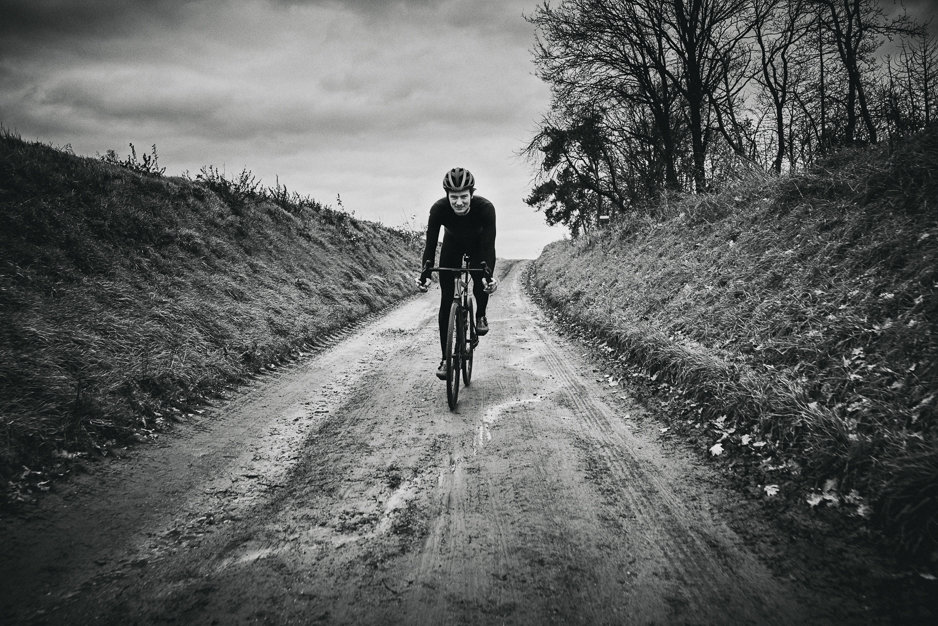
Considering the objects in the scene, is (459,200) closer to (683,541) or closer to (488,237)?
(488,237)

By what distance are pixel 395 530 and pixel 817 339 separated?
4.05m

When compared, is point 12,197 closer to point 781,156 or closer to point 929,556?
point 929,556

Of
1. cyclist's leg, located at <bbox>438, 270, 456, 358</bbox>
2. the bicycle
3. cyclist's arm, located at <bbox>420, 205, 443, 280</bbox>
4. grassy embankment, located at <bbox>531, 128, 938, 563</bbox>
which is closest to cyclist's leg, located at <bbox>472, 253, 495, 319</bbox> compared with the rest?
the bicycle

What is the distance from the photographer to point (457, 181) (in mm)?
4555

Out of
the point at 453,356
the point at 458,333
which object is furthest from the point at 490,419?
the point at 458,333

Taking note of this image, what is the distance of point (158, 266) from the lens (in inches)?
273

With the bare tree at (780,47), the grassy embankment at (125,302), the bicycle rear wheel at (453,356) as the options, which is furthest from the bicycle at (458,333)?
the bare tree at (780,47)

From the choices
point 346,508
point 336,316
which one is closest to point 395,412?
point 346,508

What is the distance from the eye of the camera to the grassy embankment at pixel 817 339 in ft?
8.13

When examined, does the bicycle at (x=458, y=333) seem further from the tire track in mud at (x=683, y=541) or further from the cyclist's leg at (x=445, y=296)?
the tire track in mud at (x=683, y=541)

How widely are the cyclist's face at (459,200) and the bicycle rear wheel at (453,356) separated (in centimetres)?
112

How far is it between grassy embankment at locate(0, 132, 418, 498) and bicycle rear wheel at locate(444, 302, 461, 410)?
2.80 m

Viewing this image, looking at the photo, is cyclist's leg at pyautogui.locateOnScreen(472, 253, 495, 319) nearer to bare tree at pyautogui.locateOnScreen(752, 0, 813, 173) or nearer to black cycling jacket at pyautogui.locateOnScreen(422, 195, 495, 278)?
black cycling jacket at pyautogui.locateOnScreen(422, 195, 495, 278)

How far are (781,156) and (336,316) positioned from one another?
608 inches
